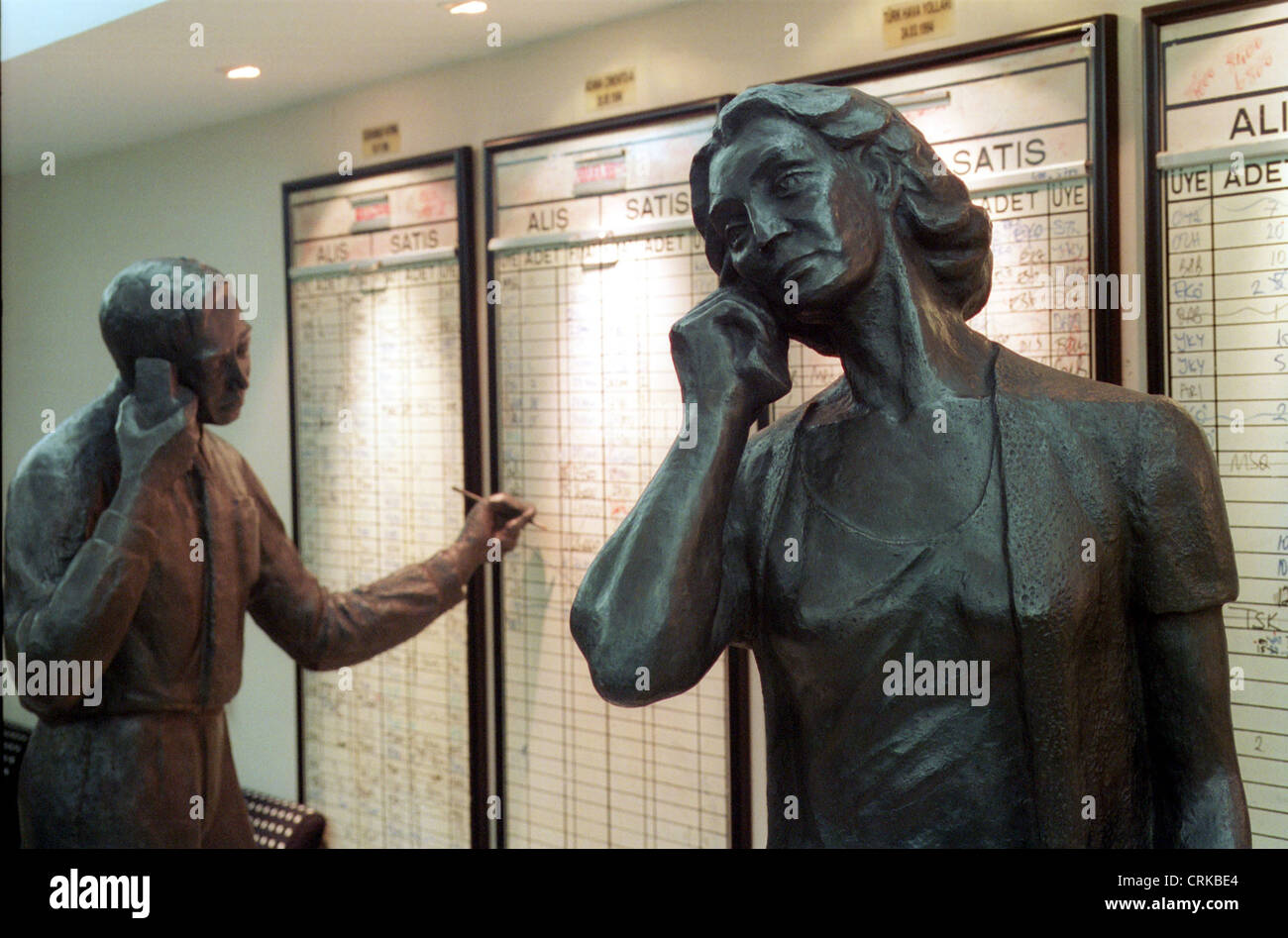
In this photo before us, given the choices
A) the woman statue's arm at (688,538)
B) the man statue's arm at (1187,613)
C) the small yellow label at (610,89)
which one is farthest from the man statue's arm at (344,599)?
the man statue's arm at (1187,613)

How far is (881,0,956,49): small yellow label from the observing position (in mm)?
2898

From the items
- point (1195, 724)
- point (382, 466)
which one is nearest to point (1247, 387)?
point (1195, 724)

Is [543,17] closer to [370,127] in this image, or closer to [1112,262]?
[370,127]

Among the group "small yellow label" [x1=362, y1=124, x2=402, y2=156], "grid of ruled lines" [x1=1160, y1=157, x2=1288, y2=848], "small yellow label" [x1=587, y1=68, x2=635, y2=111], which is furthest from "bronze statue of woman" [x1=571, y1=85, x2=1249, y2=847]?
"small yellow label" [x1=362, y1=124, x2=402, y2=156]

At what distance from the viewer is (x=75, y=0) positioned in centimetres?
397

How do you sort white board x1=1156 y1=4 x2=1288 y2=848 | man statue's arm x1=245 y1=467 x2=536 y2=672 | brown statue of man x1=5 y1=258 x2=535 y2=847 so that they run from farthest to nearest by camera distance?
1. man statue's arm x1=245 y1=467 x2=536 y2=672
2. brown statue of man x1=5 y1=258 x2=535 y2=847
3. white board x1=1156 y1=4 x2=1288 y2=848

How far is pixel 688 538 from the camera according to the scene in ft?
5.19

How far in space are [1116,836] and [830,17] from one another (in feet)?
7.03

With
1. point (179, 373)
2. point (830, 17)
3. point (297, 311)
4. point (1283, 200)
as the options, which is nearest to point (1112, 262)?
point (1283, 200)

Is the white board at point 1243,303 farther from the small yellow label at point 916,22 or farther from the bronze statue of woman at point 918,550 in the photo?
the bronze statue of woman at point 918,550

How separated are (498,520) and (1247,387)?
1990 millimetres

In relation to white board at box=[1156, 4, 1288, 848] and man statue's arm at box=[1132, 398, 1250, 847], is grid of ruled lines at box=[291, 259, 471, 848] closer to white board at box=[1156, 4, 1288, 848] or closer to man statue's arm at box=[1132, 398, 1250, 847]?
white board at box=[1156, 4, 1288, 848]

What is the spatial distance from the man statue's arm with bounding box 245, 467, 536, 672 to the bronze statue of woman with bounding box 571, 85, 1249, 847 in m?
1.57
